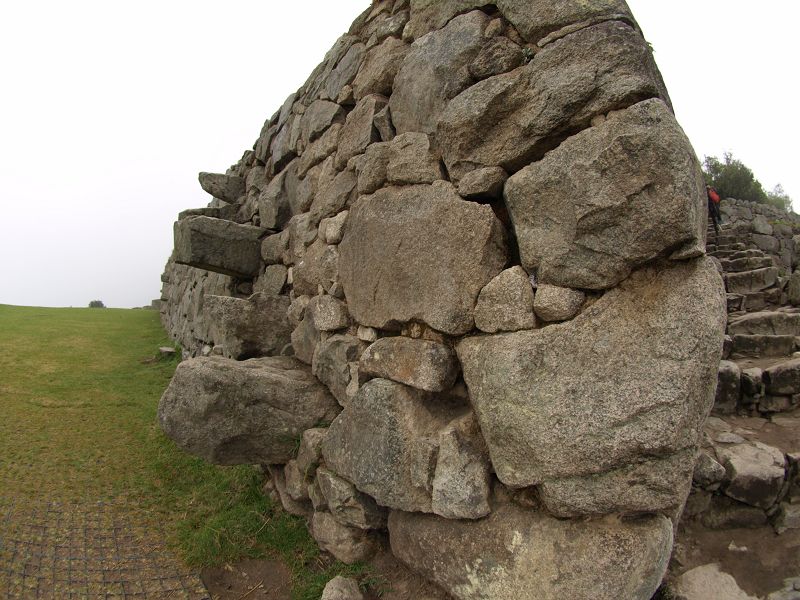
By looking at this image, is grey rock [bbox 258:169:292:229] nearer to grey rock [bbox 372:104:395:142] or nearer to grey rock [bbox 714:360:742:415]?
grey rock [bbox 372:104:395:142]

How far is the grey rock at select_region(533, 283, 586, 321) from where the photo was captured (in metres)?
2.00

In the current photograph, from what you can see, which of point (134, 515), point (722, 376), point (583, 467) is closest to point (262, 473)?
point (134, 515)

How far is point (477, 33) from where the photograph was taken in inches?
102

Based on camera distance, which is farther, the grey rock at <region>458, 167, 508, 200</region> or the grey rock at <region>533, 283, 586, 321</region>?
the grey rock at <region>458, 167, 508, 200</region>

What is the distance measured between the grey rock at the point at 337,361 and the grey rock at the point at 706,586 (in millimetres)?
1985

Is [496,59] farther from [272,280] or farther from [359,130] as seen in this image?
[272,280]

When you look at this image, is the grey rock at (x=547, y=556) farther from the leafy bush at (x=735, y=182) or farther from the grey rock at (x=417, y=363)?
the leafy bush at (x=735, y=182)

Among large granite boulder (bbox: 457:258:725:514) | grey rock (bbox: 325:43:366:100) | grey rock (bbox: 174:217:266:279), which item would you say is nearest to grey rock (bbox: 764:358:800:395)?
large granite boulder (bbox: 457:258:725:514)

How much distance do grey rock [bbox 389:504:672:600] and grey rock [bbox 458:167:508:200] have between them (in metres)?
1.42

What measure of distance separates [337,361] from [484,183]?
1.50m

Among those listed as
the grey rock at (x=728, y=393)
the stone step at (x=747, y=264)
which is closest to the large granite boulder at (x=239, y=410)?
the grey rock at (x=728, y=393)

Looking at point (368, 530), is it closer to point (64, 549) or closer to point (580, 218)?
point (64, 549)

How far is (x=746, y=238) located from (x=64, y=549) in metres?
16.3

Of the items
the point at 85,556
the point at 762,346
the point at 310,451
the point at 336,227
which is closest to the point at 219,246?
the point at 336,227
